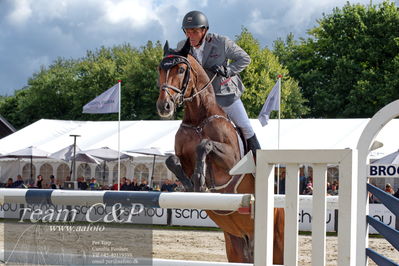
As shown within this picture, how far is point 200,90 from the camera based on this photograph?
5.08 metres

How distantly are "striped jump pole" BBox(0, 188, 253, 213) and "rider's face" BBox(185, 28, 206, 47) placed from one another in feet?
8.14

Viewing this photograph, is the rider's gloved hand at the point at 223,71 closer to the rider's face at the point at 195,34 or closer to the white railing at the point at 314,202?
the rider's face at the point at 195,34

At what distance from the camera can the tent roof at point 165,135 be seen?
18312 millimetres

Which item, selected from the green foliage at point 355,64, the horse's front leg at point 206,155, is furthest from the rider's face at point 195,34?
the green foliage at point 355,64

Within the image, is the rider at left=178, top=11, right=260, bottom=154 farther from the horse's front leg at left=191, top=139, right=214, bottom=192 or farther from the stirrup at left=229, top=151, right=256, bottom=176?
the stirrup at left=229, top=151, right=256, bottom=176

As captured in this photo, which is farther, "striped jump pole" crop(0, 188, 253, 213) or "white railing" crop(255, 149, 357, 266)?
"striped jump pole" crop(0, 188, 253, 213)

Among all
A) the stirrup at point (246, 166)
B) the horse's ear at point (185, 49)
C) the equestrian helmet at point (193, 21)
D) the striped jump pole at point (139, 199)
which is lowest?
the striped jump pole at point (139, 199)

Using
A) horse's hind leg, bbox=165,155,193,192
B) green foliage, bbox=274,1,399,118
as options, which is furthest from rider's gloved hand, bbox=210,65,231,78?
green foliage, bbox=274,1,399,118

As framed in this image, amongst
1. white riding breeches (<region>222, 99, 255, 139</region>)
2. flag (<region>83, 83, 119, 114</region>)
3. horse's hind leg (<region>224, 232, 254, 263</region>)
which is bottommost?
horse's hind leg (<region>224, 232, 254, 263</region>)

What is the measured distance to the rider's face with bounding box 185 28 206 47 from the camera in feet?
16.9

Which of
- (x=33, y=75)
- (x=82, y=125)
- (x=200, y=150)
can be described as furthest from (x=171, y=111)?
(x=33, y=75)

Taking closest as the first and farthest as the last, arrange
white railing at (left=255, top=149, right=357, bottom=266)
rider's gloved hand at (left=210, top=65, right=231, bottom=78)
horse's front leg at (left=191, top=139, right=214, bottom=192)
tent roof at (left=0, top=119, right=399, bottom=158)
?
white railing at (left=255, top=149, right=357, bottom=266)
horse's front leg at (left=191, top=139, right=214, bottom=192)
rider's gloved hand at (left=210, top=65, right=231, bottom=78)
tent roof at (left=0, top=119, right=399, bottom=158)

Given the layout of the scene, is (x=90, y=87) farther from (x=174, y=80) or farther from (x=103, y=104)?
(x=174, y=80)

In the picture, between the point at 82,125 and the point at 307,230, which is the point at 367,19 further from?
the point at 307,230
